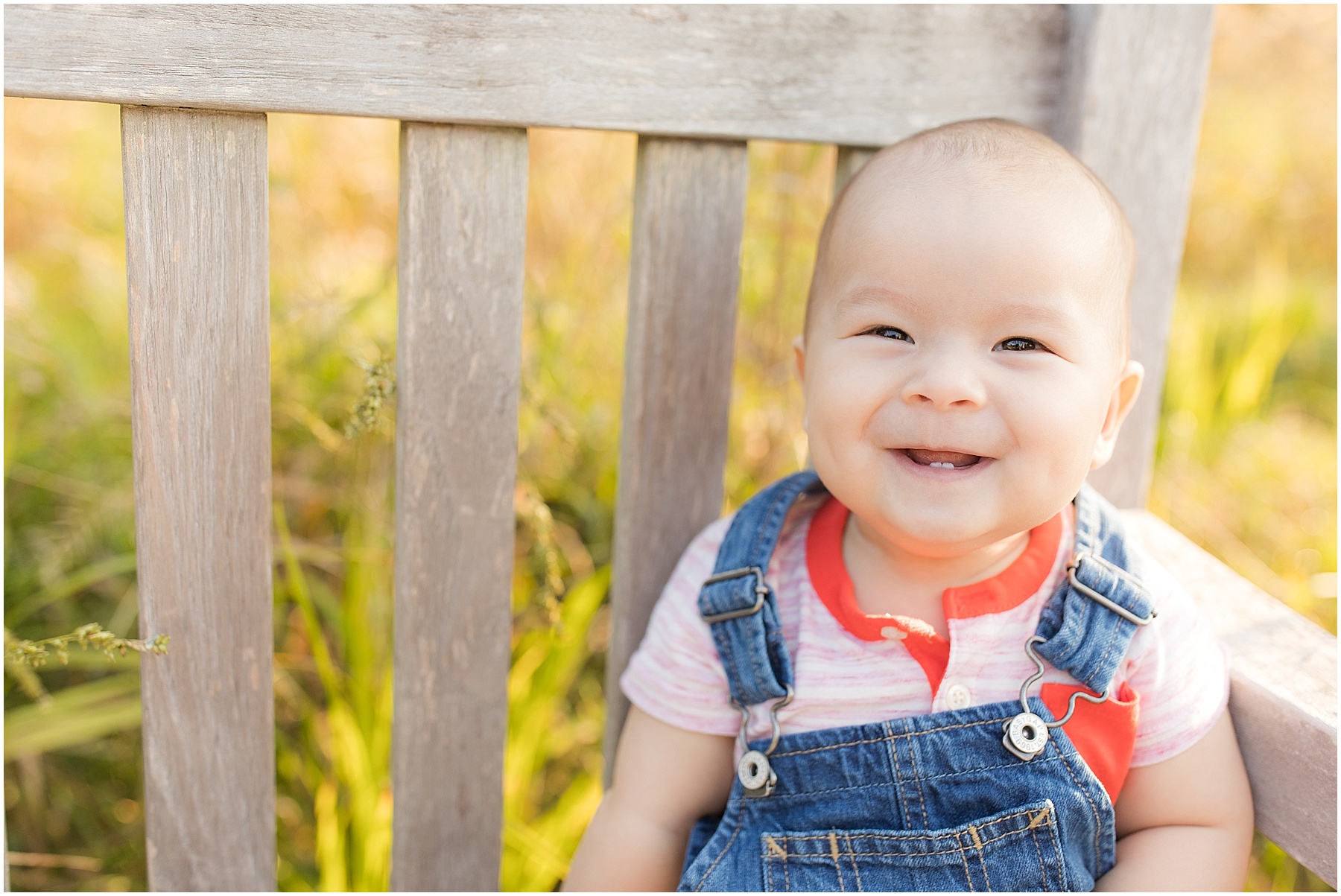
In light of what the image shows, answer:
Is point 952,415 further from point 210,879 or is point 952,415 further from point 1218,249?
point 1218,249

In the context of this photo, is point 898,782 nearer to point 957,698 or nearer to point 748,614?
point 957,698

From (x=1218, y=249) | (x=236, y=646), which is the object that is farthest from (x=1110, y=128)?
(x=1218, y=249)

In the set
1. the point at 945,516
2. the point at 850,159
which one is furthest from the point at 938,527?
the point at 850,159

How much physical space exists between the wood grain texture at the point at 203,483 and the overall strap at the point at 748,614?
0.48 metres

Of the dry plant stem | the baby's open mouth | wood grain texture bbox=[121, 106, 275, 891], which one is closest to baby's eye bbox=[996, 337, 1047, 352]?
the baby's open mouth

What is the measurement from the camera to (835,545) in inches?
46.4

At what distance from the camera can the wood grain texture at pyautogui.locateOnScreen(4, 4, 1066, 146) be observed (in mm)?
865

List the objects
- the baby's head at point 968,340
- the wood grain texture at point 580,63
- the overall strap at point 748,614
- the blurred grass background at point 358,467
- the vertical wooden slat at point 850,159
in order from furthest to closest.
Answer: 1. the blurred grass background at point 358,467
2. the vertical wooden slat at point 850,159
3. the overall strap at point 748,614
4. the baby's head at point 968,340
5. the wood grain texture at point 580,63

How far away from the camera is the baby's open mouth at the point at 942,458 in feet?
3.32

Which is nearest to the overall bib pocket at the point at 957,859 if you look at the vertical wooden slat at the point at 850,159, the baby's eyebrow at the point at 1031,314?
the baby's eyebrow at the point at 1031,314

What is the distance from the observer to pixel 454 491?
1118 mm

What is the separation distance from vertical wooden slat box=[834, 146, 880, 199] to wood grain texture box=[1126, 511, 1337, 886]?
0.65 m

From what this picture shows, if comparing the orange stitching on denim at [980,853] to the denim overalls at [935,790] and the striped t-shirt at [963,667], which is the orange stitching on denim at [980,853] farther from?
the striped t-shirt at [963,667]

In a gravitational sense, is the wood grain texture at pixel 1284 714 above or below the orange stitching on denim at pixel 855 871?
above
